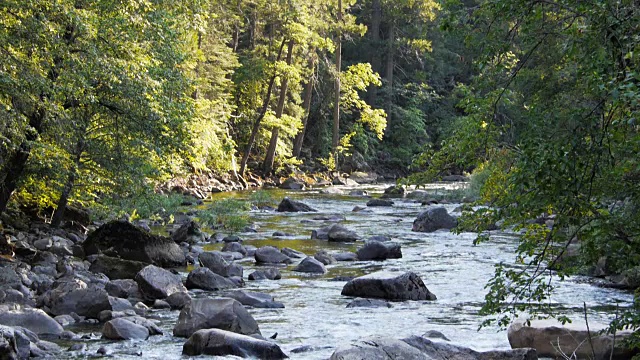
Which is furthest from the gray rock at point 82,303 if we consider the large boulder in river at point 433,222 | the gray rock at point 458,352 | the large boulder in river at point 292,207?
the large boulder in river at point 292,207

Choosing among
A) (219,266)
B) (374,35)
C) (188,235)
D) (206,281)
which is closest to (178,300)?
(206,281)

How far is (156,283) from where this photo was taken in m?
11.4

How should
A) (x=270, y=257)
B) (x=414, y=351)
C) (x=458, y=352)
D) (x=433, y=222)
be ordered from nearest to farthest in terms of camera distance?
1. (x=414, y=351)
2. (x=458, y=352)
3. (x=270, y=257)
4. (x=433, y=222)

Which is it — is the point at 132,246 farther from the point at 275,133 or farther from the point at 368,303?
the point at 275,133

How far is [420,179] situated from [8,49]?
217 inches

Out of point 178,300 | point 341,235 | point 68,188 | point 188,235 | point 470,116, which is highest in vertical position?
point 470,116

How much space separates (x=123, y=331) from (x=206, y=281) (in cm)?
334

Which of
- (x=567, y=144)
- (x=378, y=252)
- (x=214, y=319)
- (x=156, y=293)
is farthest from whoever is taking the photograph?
(x=378, y=252)

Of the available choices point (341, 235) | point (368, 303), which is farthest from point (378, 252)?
point (368, 303)

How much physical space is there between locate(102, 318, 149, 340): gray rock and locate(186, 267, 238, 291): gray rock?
3073mm

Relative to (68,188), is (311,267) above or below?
below

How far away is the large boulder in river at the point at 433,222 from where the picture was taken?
2130 centimetres

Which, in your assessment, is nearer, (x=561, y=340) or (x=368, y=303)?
(x=561, y=340)

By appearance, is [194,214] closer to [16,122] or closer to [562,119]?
[16,122]
